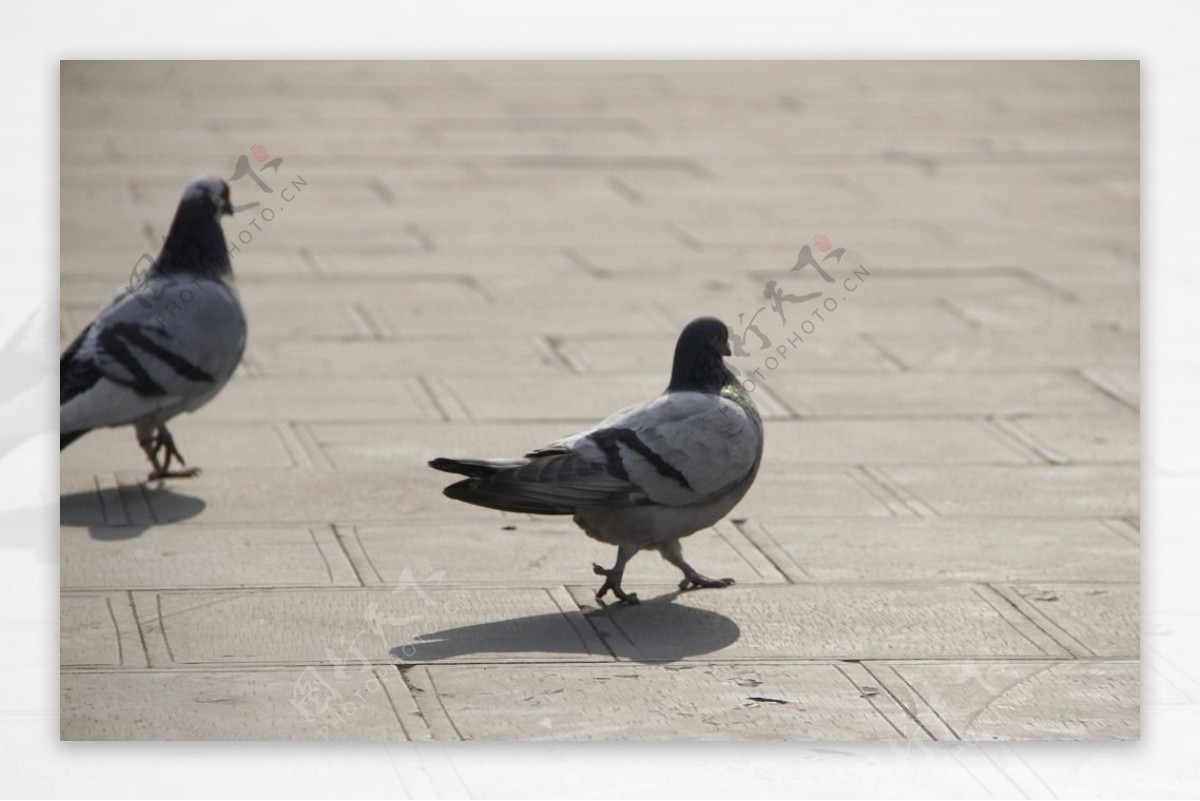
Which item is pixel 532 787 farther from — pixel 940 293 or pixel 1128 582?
pixel 940 293

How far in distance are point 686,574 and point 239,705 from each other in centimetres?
183

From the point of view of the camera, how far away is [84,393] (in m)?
7.76

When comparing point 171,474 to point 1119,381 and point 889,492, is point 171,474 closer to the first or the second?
point 889,492

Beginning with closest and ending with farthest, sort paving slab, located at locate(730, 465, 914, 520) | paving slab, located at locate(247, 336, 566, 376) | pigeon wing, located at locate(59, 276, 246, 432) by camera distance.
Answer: pigeon wing, located at locate(59, 276, 246, 432)
paving slab, located at locate(730, 465, 914, 520)
paving slab, located at locate(247, 336, 566, 376)

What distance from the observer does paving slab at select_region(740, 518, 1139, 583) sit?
7250 mm

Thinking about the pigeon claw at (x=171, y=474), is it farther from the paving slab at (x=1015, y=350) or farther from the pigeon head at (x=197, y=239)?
the paving slab at (x=1015, y=350)

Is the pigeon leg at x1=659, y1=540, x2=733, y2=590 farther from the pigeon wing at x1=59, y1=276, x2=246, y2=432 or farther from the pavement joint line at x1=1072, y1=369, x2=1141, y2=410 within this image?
the pavement joint line at x1=1072, y1=369, x2=1141, y2=410

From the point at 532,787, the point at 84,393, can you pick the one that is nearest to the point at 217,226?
the point at 84,393

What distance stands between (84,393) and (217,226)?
41.7 inches

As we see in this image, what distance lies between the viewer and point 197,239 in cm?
826

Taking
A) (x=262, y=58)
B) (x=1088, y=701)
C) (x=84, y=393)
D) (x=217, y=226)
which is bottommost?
(x=1088, y=701)

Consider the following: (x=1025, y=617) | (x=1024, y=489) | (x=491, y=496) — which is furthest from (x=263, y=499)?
(x=1024, y=489)

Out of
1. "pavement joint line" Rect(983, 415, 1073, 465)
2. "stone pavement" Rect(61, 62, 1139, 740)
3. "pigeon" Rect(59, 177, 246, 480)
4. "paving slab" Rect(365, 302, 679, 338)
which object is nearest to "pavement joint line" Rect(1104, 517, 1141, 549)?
"stone pavement" Rect(61, 62, 1139, 740)

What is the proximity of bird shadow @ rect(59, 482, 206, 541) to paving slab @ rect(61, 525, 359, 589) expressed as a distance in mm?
18
